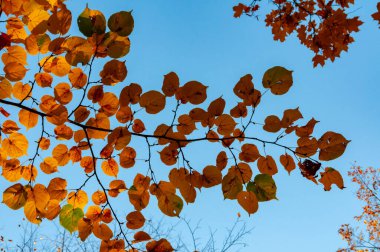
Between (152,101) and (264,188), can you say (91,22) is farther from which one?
(264,188)

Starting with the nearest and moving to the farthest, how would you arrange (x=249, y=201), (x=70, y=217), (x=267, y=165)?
1. (x=249, y=201)
2. (x=267, y=165)
3. (x=70, y=217)

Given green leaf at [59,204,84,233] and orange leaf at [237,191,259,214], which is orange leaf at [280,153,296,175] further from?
green leaf at [59,204,84,233]

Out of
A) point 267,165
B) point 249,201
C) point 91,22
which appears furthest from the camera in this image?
point 267,165

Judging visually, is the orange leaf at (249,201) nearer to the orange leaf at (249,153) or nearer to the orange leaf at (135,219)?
the orange leaf at (249,153)

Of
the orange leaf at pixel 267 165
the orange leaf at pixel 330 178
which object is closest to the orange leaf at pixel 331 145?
the orange leaf at pixel 330 178

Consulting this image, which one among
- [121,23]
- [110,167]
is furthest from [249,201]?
[121,23]

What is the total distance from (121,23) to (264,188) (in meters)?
0.89

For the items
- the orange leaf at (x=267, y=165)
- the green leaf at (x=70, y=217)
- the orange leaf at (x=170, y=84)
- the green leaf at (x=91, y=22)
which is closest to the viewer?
Answer: the green leaf at (x=91, y=22)

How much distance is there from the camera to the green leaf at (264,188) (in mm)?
1396

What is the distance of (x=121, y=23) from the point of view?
1.27 metres

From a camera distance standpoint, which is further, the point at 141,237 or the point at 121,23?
the point at 141,237

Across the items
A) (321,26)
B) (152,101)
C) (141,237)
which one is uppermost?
(321,26)

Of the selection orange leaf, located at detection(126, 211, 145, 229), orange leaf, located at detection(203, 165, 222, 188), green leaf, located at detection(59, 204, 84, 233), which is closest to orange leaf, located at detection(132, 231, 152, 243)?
orange leaf, located at detection(126, 211, 145, 229)

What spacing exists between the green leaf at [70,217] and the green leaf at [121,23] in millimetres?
961
